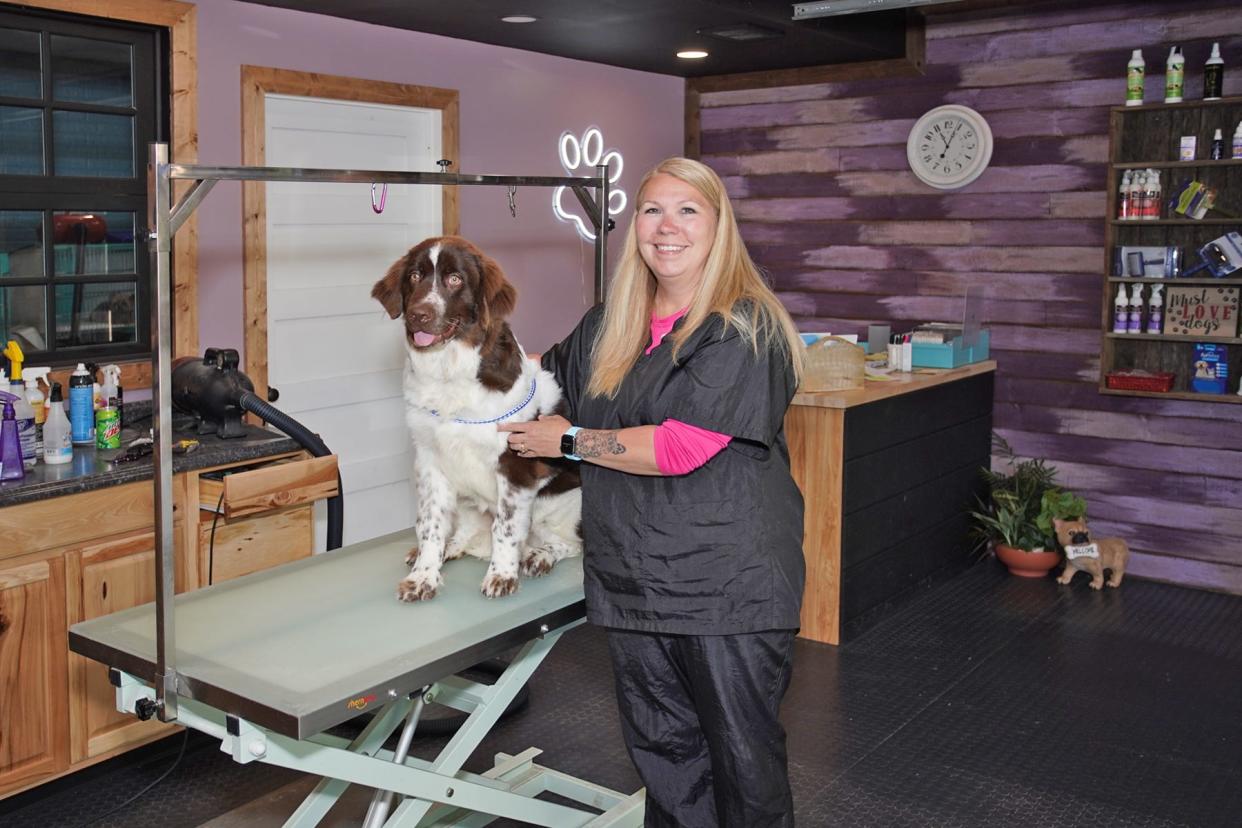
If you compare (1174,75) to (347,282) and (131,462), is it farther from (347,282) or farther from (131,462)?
(131,462)

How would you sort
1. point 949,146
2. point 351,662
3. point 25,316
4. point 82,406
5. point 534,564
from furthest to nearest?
1. point 949,146
2. point 25,316
3. point 82,406
4. point 534,564
5. point 351,662

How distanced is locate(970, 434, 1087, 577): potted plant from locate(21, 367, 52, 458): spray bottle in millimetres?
3851

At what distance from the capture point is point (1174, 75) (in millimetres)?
5043

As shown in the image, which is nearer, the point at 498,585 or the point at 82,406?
the point at 498,585

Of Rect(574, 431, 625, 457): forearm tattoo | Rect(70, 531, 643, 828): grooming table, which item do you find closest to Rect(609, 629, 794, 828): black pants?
Rect(70, 531, 643, 828): grooming table

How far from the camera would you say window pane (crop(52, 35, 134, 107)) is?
3912mm

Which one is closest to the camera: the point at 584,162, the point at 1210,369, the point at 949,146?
the point at 1210,369

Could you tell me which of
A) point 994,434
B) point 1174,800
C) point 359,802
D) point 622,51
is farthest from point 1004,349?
point 359,802

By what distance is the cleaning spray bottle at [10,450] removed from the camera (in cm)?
309

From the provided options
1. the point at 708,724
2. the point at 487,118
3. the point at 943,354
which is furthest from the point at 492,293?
the point at 943,354

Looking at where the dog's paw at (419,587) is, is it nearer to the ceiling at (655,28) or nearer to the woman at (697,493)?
the woman at (697,493)

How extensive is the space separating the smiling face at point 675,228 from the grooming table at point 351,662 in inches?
29.8

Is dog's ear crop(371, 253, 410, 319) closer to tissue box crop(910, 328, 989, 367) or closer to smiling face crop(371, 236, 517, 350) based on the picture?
smiling face crop(371, 236, 517, 350)

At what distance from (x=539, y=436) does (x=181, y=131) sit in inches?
93.2
